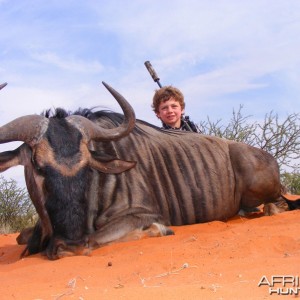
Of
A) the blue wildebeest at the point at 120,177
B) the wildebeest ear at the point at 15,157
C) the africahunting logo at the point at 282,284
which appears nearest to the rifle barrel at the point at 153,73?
the blue wildebeest at the point at 120,177

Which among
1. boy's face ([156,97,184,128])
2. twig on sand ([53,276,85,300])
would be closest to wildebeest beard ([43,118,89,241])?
twig on sand ([53,276,85,300])

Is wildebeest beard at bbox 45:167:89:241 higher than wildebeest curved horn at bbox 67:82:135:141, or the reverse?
wildebeest curved horn at bbox 67:82:135:141

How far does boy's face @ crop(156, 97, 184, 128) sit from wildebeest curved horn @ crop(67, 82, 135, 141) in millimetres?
3049

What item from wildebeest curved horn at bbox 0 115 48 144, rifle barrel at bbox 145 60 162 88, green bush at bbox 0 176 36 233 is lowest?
green bush at bbox 0 176 36 233

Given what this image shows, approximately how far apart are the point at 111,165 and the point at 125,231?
2.09 ft

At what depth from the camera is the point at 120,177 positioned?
5.46m

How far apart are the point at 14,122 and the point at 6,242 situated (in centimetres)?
243

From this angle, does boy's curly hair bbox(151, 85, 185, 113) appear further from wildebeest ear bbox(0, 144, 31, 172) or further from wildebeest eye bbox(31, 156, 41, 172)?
wildebeest eye bbox(31, 156, 41, 172)

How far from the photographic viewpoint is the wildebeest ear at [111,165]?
16.4 ft

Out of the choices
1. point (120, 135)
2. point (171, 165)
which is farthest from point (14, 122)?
point (171, 165)

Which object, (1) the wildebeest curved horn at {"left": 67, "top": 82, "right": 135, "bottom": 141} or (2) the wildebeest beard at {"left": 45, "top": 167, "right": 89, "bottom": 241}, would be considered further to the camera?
(1) the wildebeest curved horn at {"left": 67, "top": 82, "right": 135, "bottom": 141}

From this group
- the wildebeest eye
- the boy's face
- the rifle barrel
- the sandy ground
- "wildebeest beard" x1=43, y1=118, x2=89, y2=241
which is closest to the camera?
the sandy ground

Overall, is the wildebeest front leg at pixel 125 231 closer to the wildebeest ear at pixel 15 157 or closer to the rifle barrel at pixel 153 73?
the wildebeest ear at pixel 15 157

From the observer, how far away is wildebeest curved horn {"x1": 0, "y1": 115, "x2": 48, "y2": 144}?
→ 480 cm
